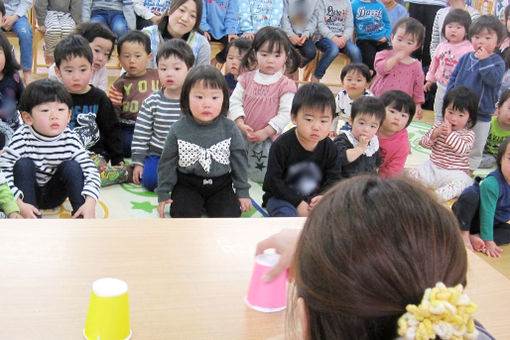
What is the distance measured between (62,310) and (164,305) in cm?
16

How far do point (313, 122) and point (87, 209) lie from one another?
89 centimetres

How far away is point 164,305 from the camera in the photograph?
2.92 feet

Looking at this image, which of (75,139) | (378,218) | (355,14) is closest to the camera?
(378,218)

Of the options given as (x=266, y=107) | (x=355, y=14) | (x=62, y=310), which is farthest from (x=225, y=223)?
(x=355, y=14)

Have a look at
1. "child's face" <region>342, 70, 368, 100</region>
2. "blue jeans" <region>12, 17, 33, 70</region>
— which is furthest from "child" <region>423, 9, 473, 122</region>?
"blue jeans" <region>12, 17, 33, 70</region>

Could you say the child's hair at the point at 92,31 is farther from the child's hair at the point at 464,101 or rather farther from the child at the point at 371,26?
the child at the point at 371,26

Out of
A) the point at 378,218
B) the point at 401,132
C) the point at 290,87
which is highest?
the point at 378,218

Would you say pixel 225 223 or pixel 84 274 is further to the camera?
pixel 225 223

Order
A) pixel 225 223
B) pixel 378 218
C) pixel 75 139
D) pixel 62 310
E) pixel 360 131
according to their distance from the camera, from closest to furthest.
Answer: pixel 378 218
pixel 62 310
pixel 225 223
pixel 75 139
pixel 360 131

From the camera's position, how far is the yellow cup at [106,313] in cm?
78

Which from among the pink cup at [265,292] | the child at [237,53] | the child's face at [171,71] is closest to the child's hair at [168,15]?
the child at [237,53]

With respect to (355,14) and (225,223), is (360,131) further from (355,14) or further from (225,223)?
(355,14)

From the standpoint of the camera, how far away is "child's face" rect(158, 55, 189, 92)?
8.02 ft

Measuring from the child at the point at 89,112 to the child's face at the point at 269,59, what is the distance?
75 centimetres
